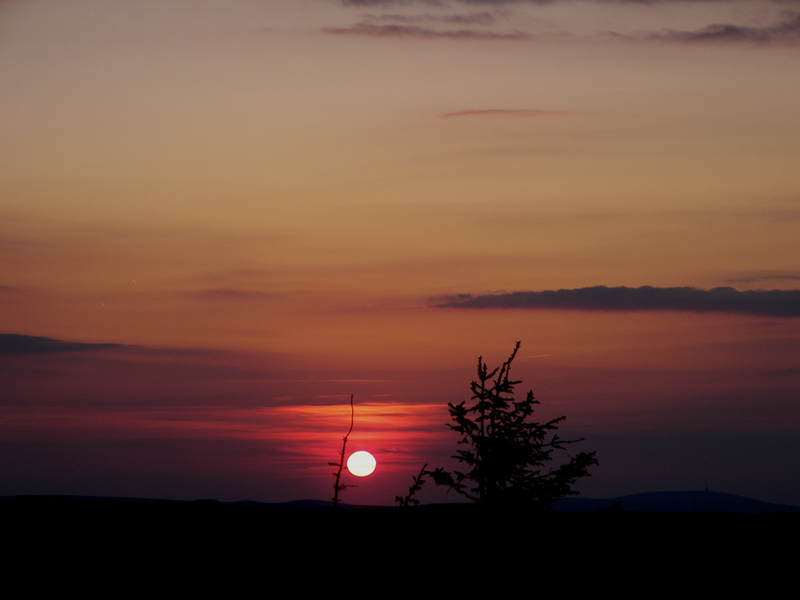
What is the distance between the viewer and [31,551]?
9.67m

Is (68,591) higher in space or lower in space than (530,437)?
lower

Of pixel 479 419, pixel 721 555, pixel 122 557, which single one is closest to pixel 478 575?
pixel 721 555

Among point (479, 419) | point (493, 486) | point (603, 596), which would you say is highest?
point (479, 419)

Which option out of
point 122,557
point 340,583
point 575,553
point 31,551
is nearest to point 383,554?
point 340,583

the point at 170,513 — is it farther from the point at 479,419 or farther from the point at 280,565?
the point at 479,419

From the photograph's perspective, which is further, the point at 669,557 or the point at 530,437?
the point at 530,437

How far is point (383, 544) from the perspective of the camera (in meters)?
10.3

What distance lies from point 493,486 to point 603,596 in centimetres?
1559

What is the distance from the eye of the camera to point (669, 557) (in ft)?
33.2

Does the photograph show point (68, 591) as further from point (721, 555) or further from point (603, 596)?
point (721, 555)

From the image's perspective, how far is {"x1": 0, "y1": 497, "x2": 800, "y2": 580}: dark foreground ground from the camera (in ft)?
31.1

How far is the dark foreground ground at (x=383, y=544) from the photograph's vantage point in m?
9.48

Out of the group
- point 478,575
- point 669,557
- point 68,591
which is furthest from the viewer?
point 669,557

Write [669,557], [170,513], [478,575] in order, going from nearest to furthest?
1. [478,575]
2. [669,557]
3. [170,513]
